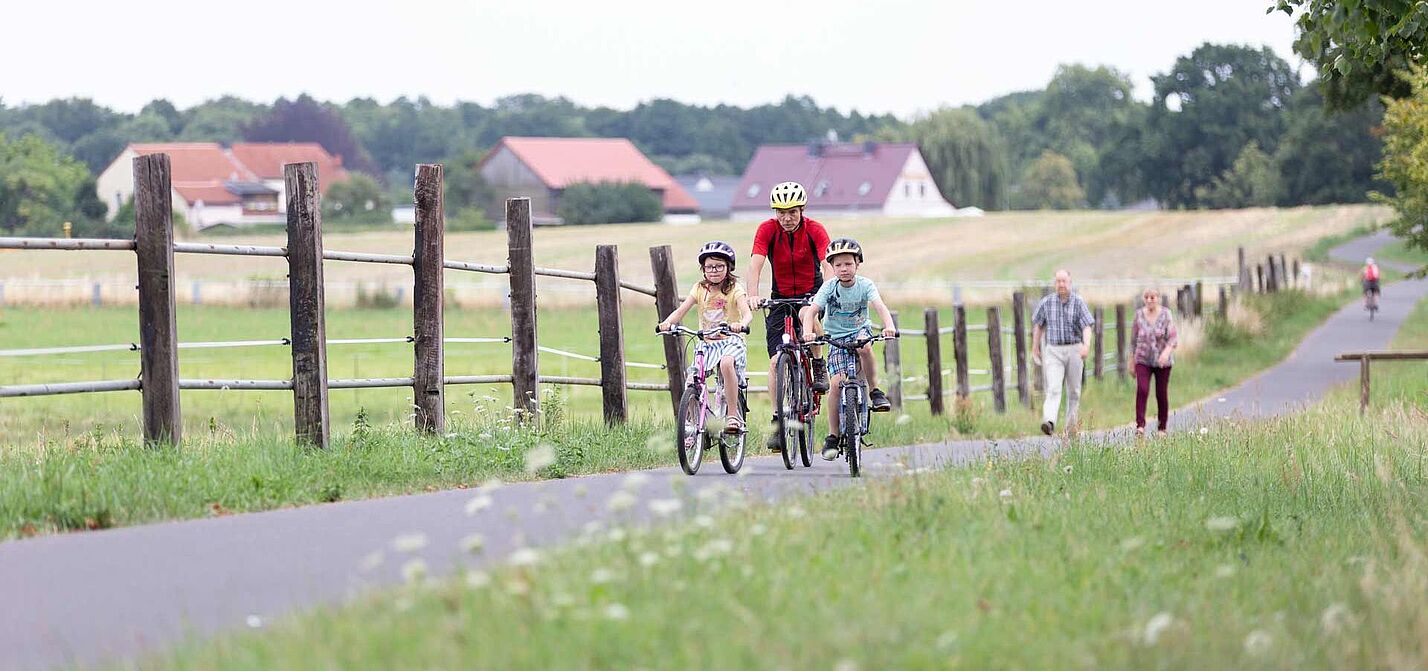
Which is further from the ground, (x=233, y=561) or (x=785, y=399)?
(x=785, y=399)

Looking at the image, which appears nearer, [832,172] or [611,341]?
[611,341]

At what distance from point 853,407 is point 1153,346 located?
7.33 metres

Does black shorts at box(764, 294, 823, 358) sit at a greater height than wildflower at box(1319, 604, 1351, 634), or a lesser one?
greater

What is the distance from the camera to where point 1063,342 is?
1867 cm

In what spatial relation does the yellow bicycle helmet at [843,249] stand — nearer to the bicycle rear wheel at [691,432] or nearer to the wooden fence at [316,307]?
the bicycle rear wheel at [691,432]

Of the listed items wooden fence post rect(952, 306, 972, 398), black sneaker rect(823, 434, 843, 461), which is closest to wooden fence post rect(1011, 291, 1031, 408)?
wooden fence post rect(952, 306, 972, 398)

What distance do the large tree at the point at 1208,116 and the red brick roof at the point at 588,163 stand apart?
32.5 metres

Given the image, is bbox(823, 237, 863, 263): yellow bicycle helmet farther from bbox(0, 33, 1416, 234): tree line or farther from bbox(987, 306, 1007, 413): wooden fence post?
bbox(0, 33, 1416, 234): tree line

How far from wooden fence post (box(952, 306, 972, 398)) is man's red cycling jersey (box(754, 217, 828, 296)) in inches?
407

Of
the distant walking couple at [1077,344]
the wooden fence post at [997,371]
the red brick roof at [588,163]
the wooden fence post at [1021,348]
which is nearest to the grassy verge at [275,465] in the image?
the distant walking couple at [1077,344]

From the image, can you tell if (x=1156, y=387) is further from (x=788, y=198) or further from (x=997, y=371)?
(x=788, y=198)

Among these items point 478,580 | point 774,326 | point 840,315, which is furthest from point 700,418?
point 478,580

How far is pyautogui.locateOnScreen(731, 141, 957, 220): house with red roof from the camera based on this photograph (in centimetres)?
13325

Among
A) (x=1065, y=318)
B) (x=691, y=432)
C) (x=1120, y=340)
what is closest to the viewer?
(x=691, y=432)
